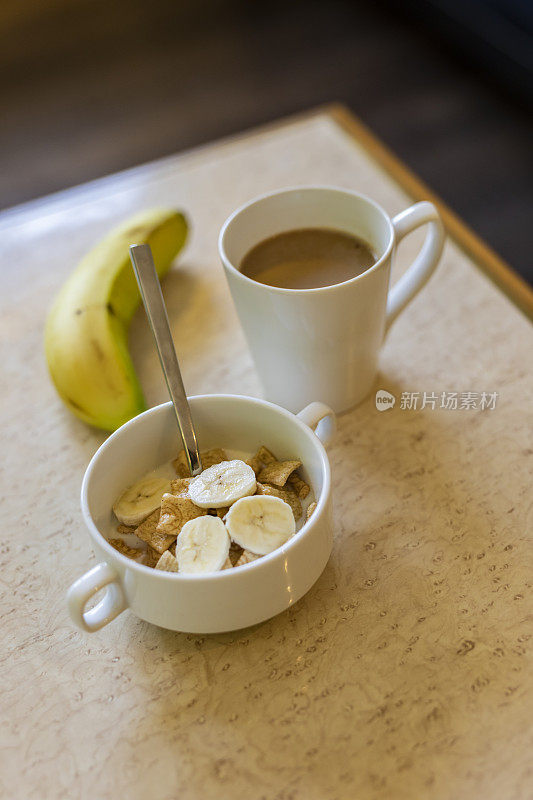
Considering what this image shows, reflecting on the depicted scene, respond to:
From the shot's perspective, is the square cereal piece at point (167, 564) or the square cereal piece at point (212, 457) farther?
the square cereal piece at point (212, 457)

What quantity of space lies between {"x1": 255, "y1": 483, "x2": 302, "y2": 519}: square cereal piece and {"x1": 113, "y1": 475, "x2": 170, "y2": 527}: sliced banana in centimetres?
10

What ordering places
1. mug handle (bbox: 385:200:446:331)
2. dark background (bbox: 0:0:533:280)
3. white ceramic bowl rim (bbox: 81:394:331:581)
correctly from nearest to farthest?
1. white ceramic bowl rim (bbox: 81:394:331:581)
2. mug handle (bbox: 385:200:446:331)
3. dark background (bbox: 0:0:533:280)

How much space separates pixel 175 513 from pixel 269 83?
218 cm

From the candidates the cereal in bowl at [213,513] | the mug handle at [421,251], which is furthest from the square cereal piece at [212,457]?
the mug handle at [421,251]

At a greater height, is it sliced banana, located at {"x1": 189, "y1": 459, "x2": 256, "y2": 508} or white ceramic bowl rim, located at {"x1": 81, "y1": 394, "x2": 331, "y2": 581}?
white ceramic bowl rim, located at {"x1": 81, "y1": 394, "x2": 331, "y2": 581}

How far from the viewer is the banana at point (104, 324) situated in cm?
85

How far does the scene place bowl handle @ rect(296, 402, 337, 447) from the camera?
732 millimetres

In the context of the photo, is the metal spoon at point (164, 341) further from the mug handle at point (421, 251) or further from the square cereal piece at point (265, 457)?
the mug handle at point (421, 251)

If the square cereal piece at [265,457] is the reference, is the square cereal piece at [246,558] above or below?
above

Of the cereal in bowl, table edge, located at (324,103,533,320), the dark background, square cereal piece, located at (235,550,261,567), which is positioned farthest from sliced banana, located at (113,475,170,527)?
the dark background

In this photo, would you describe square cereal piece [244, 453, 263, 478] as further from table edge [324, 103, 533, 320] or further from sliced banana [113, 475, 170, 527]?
table edge [324, 103, 533, 320]

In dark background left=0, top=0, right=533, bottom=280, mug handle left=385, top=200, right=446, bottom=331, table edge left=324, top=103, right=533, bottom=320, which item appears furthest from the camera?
dark background left=0, top=0, right=533, bottom=280

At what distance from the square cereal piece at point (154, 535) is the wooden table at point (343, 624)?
0.08 meters

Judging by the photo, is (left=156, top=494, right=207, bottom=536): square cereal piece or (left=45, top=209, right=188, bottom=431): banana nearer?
(left=156, top=494, right=207, bottom=536): square cereal piece
